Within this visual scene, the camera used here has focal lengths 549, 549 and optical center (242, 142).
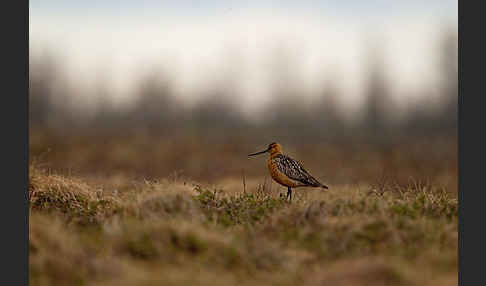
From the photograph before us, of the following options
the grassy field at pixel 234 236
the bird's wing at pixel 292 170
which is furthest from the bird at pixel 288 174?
the grassy field at pixel 234 236

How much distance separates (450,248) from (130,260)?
375 cm

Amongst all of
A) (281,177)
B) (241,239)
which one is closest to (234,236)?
(241,239)

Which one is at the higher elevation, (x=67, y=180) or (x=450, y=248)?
(x=67, y=180)

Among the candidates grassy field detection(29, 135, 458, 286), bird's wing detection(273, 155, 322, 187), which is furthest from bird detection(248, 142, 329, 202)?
grassy field detection(29, 135, 458, 286)

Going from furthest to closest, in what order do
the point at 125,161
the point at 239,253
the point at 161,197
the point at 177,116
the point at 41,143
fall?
the point at 177,116, the point at 41,143, the point at 125,161, the point at 161,197, the point at 239,253

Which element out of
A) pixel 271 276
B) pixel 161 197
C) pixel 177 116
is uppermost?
pixel 177 116

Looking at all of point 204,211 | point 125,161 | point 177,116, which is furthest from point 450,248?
point 177,116

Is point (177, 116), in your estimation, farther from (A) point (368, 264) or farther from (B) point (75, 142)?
(A) point (368, 264)

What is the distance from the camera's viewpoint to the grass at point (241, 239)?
5668mm

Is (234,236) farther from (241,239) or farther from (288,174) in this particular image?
(288,174)

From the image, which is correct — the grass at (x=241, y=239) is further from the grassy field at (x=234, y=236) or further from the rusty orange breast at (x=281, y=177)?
the rusty orange breast at (x=281, y=177)

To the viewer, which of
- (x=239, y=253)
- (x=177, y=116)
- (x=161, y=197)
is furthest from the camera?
(x=177, y=116)

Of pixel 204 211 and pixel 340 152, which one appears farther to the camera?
pixel 340 152

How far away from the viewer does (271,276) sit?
19.1ft
